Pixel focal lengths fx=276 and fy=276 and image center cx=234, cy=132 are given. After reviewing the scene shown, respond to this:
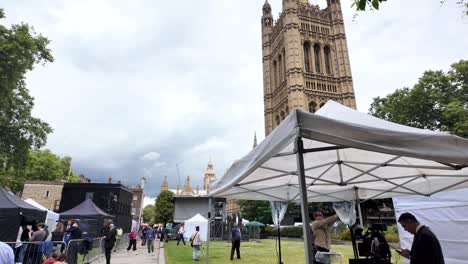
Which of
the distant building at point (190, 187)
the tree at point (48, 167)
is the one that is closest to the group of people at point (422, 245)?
the tree at point (48, 167)

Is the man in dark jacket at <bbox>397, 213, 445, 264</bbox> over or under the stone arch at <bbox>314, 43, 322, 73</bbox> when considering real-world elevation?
under

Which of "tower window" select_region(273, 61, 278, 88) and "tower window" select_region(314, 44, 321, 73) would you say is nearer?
"tower window" select_region(314, 44, 321, 73)

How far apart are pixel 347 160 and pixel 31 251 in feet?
27.7

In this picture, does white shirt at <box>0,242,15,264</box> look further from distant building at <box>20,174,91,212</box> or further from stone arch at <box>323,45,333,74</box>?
stone arch at <box>323,45,333,74</box>

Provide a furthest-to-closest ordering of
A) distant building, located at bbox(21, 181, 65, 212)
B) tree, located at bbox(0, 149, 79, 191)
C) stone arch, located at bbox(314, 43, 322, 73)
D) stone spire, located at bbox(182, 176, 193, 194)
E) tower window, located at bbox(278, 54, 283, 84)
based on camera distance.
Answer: stone spire, located at bbox(182, 176, 193, 194) < tower window, located at bbox(278, 54, 283, 84) < stone arch, located at bbox(314, 43, 322, 73) < tree, located at bbox(0, 149, 79, 191) < distant building, located at bbox(21, 181, 65, 212)

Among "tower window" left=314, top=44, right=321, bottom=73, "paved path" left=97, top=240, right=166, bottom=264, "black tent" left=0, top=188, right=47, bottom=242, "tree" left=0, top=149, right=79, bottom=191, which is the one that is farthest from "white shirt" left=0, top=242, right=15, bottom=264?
"tower window" left=314, top=44, right=321, bottom=73

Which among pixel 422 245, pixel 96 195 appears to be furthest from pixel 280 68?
pixel 422 245

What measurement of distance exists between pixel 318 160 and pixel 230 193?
2202mm

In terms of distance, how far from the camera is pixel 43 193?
41406mm

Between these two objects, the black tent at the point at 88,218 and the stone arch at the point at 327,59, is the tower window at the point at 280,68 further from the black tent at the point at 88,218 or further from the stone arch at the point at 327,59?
the black tent at the point at 88,218

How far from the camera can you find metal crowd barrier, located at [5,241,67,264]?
7234mm

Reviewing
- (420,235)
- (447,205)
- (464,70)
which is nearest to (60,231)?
(420,235)

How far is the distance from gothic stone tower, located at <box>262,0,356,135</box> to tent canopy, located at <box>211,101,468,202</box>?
48221 mm

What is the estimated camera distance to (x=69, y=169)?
52375 millimetres
